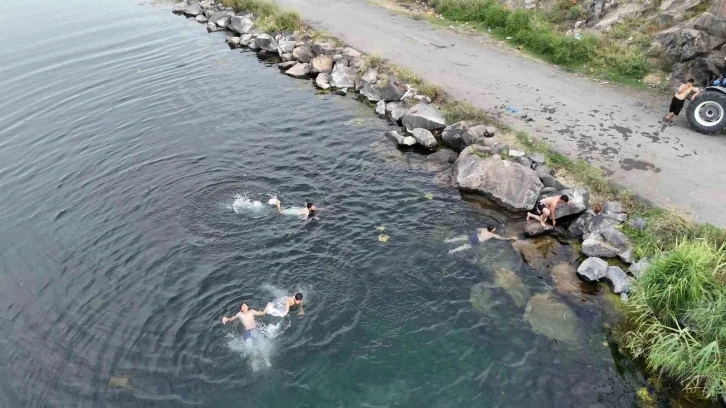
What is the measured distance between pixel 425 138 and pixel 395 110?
3147mm

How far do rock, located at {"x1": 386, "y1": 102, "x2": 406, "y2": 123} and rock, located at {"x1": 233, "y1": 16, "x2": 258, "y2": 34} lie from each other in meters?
16.4

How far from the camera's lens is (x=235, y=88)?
1132 inches

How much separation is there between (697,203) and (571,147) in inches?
193

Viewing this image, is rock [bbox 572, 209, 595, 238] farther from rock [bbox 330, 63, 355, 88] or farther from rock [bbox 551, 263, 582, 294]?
rock [bbox 330, 63, 355, 88]

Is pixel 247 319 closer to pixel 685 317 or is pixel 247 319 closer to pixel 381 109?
pixel 685 317

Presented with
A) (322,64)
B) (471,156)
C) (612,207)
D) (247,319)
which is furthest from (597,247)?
(322,64)

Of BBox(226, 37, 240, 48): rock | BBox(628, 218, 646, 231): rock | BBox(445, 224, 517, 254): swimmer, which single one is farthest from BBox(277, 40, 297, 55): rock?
BBox(628, 218, 646, 231): rock

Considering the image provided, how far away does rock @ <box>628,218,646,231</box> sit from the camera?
15.8m

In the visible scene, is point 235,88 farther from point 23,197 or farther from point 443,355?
point 443,355

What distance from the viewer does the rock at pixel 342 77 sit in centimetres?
Result: 2819

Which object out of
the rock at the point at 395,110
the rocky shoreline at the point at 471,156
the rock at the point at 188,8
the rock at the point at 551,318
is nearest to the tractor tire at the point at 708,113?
the rocky shoreline at the point at 471,156

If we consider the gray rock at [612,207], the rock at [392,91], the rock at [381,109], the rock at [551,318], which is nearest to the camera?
the rock at [551,318]

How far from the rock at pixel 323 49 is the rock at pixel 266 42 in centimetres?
375

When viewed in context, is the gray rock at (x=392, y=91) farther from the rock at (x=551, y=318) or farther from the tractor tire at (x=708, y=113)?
the rock at (x=551, y=318)
